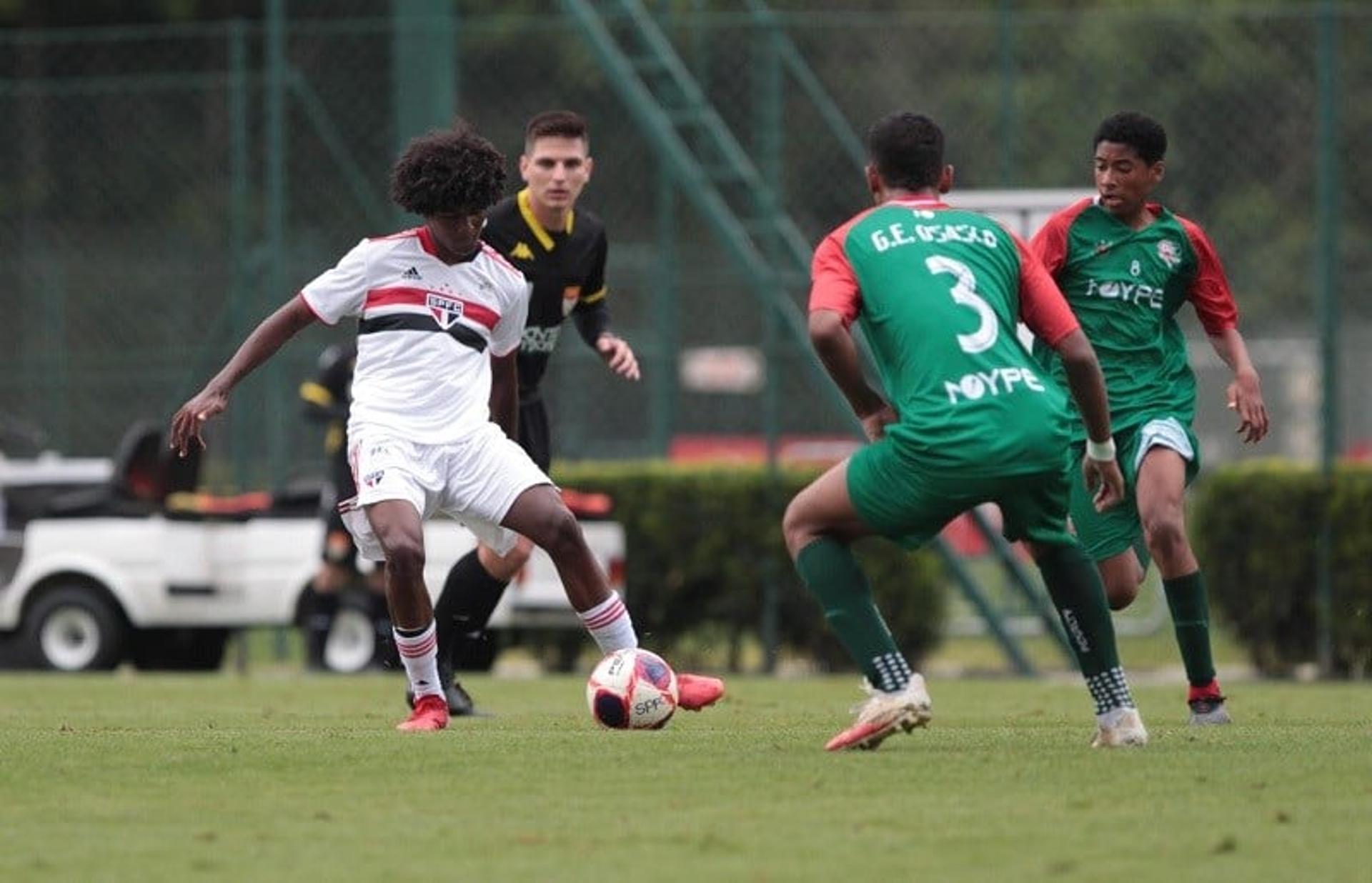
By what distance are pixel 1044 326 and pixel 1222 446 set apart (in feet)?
74.5

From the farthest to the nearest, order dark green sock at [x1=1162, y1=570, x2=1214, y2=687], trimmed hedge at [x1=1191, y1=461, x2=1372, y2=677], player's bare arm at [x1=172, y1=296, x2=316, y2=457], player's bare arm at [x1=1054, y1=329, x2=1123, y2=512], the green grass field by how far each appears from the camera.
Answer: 1. trimmed hedge at [x1=1191, y1=461, x2=1372, y2=677]
2. dark green sock at [x1=1162, y1=570, x2=1214, y2=687]
3. player's bare arm at [x1=172, y1=296, x2=316, y2=457]
4. player's bare arm at [x1=1054, y1=329, x2=1123, y2=512]
5. the green grass field

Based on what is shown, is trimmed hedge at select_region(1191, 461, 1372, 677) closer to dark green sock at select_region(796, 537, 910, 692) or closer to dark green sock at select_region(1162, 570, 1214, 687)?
dark green sock at select_region(1162, 570, 1214, 687)

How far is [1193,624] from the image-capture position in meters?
10.4

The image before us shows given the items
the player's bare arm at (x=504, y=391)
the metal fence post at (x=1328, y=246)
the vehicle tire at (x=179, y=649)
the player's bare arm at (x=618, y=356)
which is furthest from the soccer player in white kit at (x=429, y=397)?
the vehicle tire at (x=179, y=649)

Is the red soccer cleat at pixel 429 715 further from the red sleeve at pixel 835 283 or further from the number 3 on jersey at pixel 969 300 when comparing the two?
the number 3 on jersey at pixel 969 300

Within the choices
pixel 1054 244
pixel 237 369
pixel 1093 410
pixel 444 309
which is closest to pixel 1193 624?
pixel 1054 244

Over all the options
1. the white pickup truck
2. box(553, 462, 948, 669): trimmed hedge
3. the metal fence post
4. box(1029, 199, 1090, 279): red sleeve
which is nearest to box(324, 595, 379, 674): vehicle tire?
the white pickup truck

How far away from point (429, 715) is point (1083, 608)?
2.52 m

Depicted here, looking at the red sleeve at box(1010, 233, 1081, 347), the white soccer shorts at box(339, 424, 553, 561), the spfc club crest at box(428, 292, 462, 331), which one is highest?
the red sleeve at box(1010, 233, 1081, 347)

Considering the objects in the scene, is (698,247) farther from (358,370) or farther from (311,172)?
(358,370)

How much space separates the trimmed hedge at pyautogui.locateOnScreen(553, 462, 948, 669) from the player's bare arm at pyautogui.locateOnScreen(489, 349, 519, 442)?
732 centimetres

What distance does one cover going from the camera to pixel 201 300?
21375 millimetres

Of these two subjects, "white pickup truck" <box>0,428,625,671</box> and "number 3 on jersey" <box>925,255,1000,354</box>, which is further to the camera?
"white pickup truck" <box>0,428,625,671</box>

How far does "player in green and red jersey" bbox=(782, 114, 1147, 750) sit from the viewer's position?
7.87 metres
